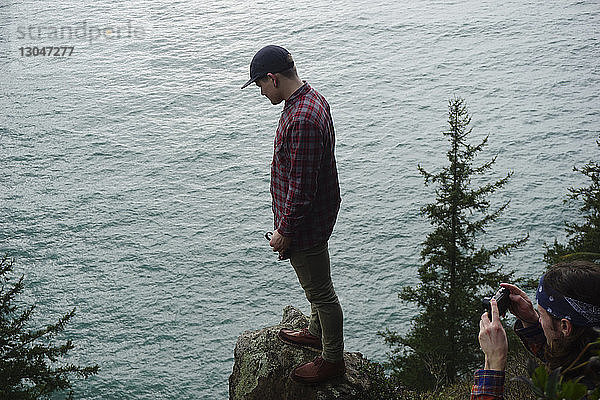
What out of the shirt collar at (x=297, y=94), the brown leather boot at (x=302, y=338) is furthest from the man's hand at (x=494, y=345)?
the brown leather boot at (x=302, y=338)

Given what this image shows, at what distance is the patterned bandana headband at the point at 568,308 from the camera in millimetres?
2170

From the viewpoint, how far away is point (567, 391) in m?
1.17

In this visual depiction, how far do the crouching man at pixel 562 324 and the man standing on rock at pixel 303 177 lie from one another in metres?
1.37

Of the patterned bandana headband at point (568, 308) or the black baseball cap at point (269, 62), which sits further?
the black baseball cap at point (269, 62)

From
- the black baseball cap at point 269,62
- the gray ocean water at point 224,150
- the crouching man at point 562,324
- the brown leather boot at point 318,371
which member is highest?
the black baseball cap at point 269,62

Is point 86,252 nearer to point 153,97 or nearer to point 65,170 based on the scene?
point 65,170

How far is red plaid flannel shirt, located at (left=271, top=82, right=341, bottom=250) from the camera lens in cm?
345

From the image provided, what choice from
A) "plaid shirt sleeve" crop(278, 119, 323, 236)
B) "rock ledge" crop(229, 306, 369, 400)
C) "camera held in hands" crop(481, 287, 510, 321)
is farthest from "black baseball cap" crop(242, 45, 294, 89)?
"rock ledge" crop(229, 306, 369, 400)

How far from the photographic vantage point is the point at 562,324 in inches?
88.7

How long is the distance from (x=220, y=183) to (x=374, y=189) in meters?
4.20

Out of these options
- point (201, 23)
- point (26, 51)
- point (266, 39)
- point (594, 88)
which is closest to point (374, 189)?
point (594, 88)

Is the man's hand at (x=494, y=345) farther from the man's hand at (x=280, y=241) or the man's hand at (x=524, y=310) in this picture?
the man's hand at (x=280, y=241)

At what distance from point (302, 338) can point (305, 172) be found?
1.70 meters

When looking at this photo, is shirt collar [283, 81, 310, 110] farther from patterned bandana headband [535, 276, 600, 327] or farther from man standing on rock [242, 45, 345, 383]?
patterned bandana headband [535, 276, 600, 327]
